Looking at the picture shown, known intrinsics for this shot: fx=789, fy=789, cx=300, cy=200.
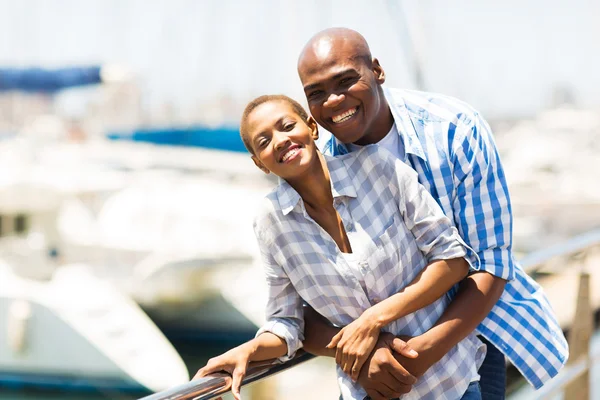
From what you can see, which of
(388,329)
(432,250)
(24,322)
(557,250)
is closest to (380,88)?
(432,250)

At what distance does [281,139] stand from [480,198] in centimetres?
45

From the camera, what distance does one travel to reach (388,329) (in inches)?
66.3

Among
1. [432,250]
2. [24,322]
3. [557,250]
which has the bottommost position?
[24,322]

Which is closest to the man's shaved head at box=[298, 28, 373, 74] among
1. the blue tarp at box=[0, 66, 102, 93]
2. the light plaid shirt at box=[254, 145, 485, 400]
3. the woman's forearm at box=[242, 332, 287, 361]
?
the light plaid shirt at box=[254, 145, 485, 400]

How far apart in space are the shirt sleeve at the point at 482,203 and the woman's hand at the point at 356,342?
0.29m

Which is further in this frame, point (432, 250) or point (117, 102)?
point (117, 102)

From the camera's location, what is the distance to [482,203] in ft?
5.64

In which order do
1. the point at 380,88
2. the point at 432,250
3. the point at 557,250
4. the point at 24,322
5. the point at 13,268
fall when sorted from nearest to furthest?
the point at 432,250 < the point at 380,88 < the point at 557,250 < the point at 24,322 < the point at 13,268

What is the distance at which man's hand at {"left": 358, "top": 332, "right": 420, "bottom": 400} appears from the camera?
161cm

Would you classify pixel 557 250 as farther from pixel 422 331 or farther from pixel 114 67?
pixel 114 67

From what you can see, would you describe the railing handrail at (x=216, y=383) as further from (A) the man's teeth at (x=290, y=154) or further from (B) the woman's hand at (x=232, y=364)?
(A) the man's teeth at (x=290, y=154)

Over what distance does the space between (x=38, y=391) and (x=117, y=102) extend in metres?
6.01

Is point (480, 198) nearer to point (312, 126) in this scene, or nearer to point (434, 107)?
point (434, 107)

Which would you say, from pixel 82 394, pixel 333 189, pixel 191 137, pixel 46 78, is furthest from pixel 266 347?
pixel 46 78
